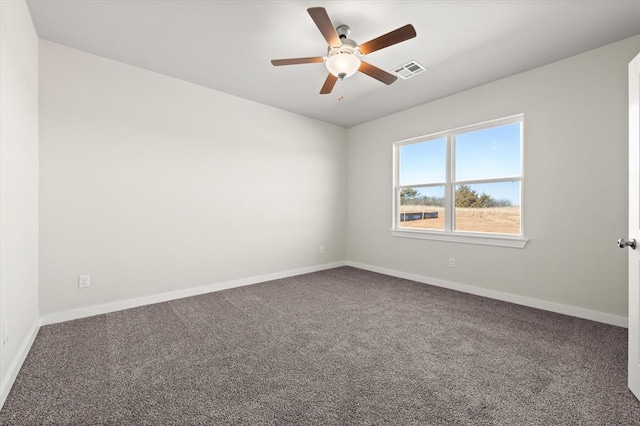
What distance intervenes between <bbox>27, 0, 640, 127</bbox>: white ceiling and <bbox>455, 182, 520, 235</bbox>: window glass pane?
133cm

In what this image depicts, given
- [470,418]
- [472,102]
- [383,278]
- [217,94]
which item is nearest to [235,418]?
[470,418]

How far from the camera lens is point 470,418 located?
1463 millimetres

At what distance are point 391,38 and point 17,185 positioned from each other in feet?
9.44

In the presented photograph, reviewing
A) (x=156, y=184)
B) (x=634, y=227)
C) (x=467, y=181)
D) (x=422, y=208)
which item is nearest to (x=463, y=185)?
(x=467, y=181)

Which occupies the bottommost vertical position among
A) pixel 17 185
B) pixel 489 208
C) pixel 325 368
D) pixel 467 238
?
pixel 325 368

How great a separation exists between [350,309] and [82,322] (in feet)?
8.62

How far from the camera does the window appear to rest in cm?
342

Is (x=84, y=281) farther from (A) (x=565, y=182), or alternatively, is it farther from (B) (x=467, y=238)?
(A) (x=565, y=182)

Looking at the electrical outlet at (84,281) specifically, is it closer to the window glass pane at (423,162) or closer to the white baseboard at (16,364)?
the white baseboard at (16,364)

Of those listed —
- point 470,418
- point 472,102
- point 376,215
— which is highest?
point 472,102

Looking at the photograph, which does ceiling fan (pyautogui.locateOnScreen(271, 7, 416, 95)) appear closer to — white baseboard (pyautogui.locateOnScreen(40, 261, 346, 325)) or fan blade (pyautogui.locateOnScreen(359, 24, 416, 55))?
fan blade (pyautogui.locateOnScreen(359, 24, 416, 55))

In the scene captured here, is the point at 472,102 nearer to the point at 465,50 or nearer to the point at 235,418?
the point at 465,50

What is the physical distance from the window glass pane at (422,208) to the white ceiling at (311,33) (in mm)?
1543

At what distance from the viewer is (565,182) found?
2.94 metres
